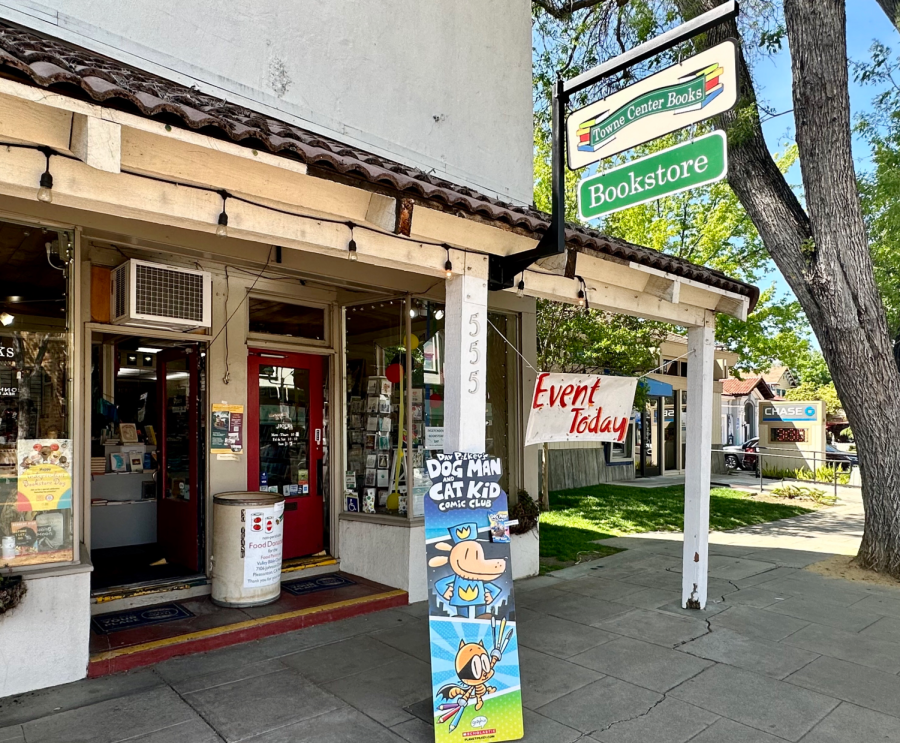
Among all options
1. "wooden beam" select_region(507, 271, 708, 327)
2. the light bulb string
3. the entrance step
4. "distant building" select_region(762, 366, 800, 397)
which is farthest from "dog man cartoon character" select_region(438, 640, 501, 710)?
"distant building" select_region(762, 366, 800, 397)

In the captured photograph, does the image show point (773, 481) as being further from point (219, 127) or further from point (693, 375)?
point (219, 127)

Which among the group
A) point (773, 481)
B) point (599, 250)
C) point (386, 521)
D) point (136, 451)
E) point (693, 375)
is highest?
point (599, 250)

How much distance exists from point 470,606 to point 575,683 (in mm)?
1277

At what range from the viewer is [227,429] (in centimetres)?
621

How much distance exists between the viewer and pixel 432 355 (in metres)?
6.86

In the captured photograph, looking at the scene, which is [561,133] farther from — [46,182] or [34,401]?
[34,401]

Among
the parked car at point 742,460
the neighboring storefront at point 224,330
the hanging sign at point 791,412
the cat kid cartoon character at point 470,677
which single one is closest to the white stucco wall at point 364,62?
the neighboring storefront at point 224,330

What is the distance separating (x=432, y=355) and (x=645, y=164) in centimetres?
300

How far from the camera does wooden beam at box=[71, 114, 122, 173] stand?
2.82 metres

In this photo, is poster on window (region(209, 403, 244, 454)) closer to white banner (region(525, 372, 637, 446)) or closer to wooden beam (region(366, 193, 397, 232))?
white banner (region(525, 372, 637, 446))

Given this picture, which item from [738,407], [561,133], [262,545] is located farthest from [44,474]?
[738,407]

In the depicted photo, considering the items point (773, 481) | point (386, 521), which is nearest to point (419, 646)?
point (386, 521)

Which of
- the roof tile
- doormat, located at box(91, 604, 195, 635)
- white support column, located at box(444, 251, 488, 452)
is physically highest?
the roof tile

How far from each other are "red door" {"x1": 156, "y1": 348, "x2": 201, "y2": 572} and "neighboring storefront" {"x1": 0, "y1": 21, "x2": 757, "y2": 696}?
0.10 ft
